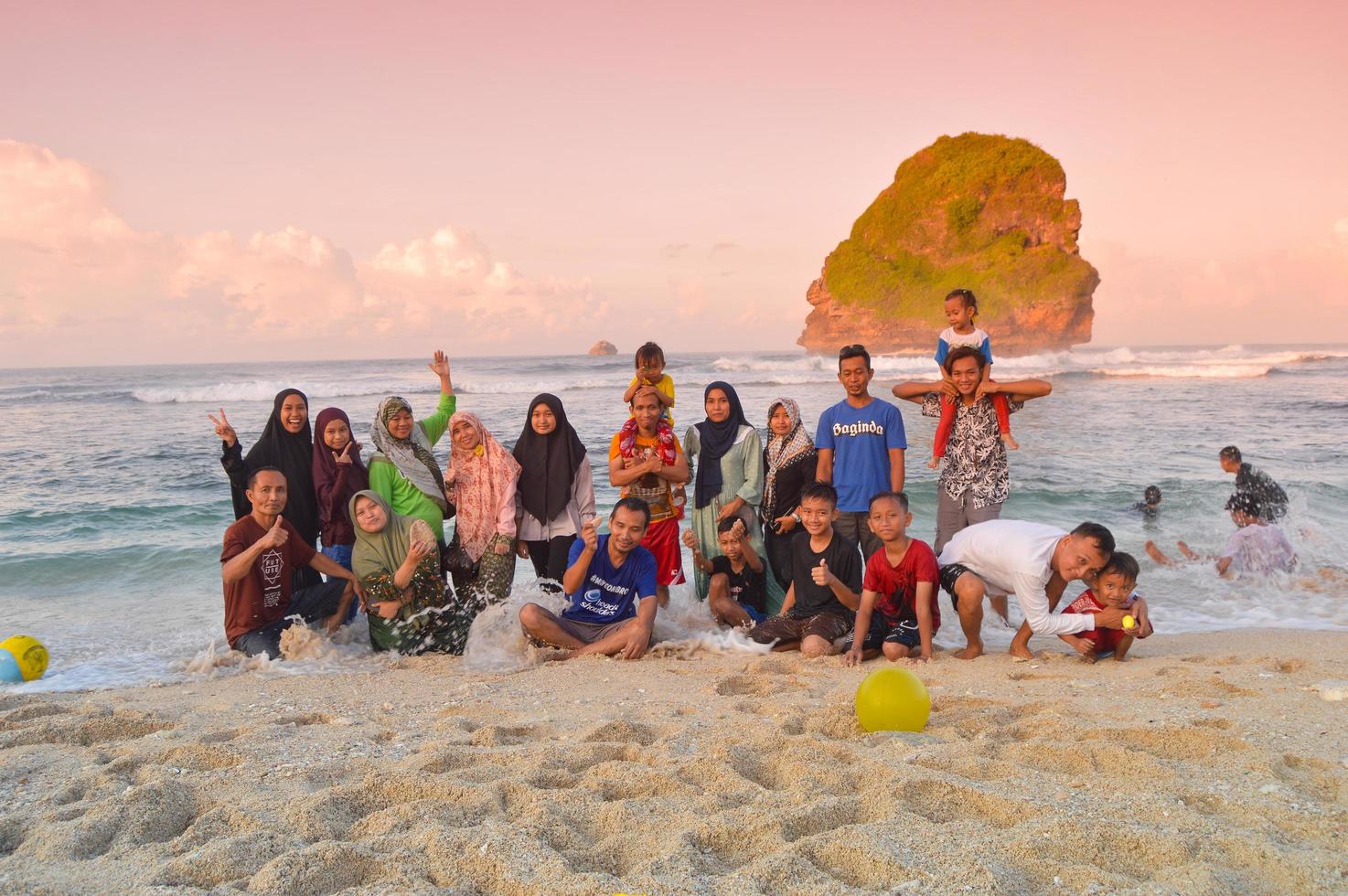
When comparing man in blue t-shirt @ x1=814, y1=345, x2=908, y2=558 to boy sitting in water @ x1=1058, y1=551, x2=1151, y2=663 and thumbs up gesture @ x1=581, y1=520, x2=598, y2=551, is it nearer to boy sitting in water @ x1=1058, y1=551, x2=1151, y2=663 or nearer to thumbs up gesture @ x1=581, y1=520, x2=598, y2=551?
boy sitting in water @ x1=1058, y1=551, x2=1151, y2=663

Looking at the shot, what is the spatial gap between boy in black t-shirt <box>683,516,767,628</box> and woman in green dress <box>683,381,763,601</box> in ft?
0.23

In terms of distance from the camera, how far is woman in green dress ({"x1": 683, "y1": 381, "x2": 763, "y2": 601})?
5.28 m

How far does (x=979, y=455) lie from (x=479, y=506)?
306 centimetres

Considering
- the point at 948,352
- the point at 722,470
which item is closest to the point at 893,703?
the point at 722,470

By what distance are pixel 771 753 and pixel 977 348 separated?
10.4ft

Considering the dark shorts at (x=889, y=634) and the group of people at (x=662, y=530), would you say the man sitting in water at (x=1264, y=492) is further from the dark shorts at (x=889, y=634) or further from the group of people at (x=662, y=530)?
the dark shorts at (x=889, y=634)

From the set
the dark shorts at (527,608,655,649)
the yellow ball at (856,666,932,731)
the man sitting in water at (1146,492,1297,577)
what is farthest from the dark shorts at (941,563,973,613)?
the man sitting in water at (1146,492,1297,577)

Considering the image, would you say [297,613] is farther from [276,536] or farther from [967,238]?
[967,238]

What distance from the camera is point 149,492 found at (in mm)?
10094

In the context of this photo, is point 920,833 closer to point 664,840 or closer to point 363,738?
point 664,840

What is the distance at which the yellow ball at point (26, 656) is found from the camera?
4.52m

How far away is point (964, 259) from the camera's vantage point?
160ft

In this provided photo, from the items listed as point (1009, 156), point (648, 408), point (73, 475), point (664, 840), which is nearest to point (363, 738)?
point (664, 840)

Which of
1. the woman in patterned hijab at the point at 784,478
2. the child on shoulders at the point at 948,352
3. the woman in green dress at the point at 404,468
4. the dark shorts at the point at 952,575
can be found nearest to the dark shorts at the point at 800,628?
the woman in patterned hijab at the point at 784,478
